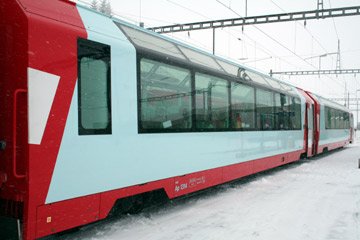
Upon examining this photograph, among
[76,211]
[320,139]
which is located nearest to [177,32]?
[320,139]

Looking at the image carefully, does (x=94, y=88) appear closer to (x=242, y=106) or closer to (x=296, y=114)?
(x=242, y=106)

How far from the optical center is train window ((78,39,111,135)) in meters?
4.45

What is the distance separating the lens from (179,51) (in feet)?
22.0

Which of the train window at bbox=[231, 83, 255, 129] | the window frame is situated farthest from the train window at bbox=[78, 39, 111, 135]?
the train window at bbox=[231, 83, 255, 129]

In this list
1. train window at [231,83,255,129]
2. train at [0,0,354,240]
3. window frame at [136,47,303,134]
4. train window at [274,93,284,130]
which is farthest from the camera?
train window at [274,93,284,130]

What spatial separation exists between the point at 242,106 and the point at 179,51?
9.05ft

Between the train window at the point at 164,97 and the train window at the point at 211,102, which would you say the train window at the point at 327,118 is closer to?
the train window at the point at 211,102

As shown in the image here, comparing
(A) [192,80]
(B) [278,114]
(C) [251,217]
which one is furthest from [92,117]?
(B) [278,114]

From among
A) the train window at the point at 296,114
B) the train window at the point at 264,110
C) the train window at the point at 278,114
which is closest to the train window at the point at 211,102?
the train window at the point at 264,110

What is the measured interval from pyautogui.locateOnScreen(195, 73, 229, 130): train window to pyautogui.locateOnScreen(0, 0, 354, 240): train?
2 centimetres

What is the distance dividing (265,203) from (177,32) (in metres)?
11.1

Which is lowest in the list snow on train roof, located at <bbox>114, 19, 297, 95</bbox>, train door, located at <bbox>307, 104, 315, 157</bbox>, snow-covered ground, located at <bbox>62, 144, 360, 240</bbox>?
snow-covered ground, located at <bbox>62, 144, 360, 240</bbox>

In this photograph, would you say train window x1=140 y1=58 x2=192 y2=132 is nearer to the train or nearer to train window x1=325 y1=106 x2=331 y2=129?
the train

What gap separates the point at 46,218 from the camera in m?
3.96
